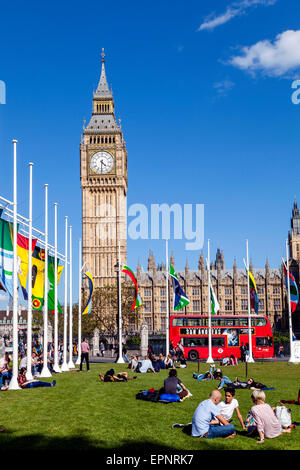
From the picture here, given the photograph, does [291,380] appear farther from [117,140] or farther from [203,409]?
[117,140]

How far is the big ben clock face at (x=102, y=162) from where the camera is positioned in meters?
105

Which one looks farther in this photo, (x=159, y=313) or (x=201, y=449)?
(x=159, y=313)

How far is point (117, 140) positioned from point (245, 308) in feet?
132

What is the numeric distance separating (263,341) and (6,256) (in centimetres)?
2946

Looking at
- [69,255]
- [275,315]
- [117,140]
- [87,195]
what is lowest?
[275,315]

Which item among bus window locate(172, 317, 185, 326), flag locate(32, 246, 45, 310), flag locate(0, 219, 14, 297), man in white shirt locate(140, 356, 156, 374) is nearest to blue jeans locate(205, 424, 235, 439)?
flag locate(0, 219, 14, 297)

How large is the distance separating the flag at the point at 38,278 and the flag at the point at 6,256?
464cm

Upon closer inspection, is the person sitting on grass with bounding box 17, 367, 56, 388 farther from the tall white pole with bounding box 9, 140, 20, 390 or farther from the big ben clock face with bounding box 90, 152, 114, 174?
the big ben clock face with bounding box 90, 152, 114, 174

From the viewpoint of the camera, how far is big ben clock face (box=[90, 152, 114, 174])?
10544cm

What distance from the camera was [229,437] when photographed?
11609 mm

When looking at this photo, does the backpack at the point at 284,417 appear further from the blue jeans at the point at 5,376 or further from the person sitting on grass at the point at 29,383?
the blue jeans at the point at 5,376

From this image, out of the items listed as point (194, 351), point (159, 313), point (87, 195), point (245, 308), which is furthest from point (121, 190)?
point (194, 351)

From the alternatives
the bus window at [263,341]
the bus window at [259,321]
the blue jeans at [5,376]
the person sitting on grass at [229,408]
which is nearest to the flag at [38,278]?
the blue jeans at [5,376]

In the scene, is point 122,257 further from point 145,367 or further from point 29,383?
point 29,383
